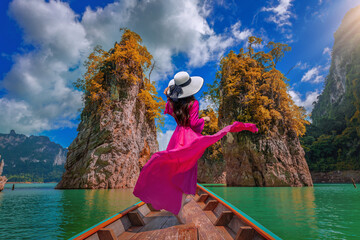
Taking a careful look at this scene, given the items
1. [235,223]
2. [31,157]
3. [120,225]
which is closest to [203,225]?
[235,223]

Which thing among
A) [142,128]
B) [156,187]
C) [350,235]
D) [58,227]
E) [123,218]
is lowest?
[350,235]

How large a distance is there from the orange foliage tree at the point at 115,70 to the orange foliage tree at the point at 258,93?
8.00m

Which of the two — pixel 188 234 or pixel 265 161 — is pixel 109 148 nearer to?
pixel 265 161

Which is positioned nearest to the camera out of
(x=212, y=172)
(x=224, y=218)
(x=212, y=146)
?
(x=224, y=218)

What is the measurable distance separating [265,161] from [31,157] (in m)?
136

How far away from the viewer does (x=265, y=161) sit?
17.6 m

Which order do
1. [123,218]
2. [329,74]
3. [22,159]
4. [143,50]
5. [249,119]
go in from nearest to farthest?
[123,218]
[249,119]
[143,50]
[329,74]
[22,159]

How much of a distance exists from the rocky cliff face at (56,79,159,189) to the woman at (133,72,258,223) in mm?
13592

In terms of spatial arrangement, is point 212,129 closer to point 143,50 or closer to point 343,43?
point 143,50

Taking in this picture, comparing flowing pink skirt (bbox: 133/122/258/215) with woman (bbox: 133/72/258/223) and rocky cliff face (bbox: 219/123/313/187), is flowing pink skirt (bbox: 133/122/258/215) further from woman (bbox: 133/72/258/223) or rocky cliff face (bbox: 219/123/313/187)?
rocky cliff face (bbox: 219/123/313/187)

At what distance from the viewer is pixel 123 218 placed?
229 cm

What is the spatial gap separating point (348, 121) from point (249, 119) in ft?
81.0

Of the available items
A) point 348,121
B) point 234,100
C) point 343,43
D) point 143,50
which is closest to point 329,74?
point 343,43

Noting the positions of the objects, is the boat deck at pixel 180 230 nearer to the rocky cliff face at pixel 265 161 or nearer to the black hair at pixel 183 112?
the black hair at pixel 183 112
